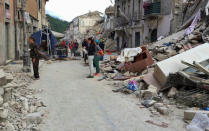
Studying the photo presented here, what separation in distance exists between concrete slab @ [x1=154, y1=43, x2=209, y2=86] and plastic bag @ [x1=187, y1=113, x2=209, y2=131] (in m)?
2.66

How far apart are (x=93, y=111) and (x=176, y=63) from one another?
3426 mm

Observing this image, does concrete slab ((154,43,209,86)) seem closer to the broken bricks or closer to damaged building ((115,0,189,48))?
the broken bricks

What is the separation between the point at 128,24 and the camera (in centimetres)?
3494

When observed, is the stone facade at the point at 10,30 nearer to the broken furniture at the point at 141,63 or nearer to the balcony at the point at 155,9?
the broken furniture at the point at 141,63

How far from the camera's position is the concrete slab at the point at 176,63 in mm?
7691

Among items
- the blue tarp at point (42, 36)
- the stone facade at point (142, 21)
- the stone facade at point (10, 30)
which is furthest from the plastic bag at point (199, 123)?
the stone facade at point (142, 21)

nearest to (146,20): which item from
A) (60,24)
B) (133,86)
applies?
(133,86)

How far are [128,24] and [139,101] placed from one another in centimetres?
2889

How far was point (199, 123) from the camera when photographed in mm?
4781

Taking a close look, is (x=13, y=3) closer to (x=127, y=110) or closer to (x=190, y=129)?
(x=127, y=110)

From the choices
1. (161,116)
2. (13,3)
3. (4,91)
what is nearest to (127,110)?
(161,116)

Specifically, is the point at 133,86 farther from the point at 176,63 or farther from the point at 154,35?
the point at 154,35

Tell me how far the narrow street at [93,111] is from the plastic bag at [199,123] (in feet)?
0.72

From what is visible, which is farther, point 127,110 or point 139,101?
point 139,101
